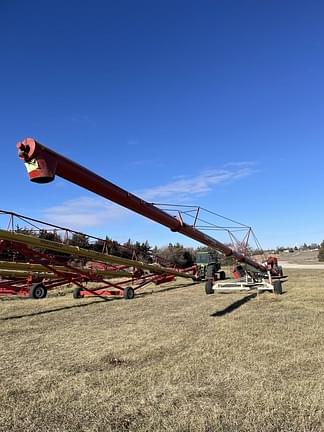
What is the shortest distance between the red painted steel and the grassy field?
254 centimetres

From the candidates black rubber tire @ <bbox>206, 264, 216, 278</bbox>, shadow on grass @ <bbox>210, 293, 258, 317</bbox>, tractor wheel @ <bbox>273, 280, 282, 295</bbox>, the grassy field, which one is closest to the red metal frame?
the grassy field

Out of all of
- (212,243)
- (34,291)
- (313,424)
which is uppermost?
(212,243)

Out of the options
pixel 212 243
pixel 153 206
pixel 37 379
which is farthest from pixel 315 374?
pixel 212 243

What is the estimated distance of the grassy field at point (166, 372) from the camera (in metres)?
4.03

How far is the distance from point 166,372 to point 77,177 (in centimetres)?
331

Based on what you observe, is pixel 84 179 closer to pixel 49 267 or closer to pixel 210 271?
pixel 49 267

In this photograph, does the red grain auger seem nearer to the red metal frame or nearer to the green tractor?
the red metal frame

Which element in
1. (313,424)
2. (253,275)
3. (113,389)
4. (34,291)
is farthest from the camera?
(253,275)

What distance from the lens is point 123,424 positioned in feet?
12.9

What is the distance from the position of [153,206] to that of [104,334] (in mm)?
2943

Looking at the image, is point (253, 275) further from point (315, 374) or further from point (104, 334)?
point (315, 374)

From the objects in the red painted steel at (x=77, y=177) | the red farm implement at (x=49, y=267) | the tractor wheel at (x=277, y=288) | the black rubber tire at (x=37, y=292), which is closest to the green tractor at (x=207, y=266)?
the red farm implement at (x=49, y=267)

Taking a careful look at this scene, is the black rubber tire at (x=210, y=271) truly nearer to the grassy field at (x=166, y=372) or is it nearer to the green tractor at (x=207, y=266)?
the green tractor at (x=207, y=266)

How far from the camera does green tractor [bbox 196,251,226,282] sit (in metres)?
23.9
